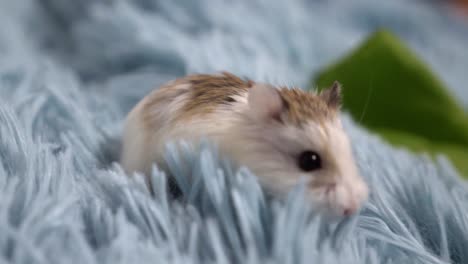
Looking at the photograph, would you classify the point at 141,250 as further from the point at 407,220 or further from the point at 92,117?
the point at 92,117

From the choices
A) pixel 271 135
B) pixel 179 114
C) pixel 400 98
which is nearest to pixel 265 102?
pixel 271 135

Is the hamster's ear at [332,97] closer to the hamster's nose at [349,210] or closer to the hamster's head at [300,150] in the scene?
the hamster's head at [300,150]

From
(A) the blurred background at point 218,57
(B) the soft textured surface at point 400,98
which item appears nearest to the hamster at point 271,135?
(A) the blurred background at point 218,57

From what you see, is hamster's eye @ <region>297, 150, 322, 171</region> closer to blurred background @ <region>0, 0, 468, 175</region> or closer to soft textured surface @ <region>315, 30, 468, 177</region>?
blurred background @ <region>0, 0, 468, 175</region>

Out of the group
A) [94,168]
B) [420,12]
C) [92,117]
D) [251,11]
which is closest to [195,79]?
[94,168]

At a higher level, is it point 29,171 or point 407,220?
point 29,171

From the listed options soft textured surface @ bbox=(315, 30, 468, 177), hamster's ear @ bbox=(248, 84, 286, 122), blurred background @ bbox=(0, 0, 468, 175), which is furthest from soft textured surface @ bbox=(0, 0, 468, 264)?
soft textured surface @ bbox=(315, 30, 468, 177)
